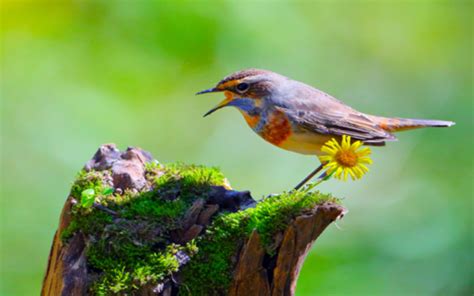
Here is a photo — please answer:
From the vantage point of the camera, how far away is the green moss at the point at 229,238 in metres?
4.31

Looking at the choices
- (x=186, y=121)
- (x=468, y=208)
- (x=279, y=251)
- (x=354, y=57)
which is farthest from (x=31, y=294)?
(x=354, y=57)

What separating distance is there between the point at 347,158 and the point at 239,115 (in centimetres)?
466

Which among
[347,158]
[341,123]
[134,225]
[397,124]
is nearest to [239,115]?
[397,124]

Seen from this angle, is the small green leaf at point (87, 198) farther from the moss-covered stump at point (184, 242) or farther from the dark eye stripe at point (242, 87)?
the dark eye stripe at point (242, 87)

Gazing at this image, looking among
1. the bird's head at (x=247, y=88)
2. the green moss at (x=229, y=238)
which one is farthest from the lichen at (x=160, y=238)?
the bird's head at (x=247, y=88)

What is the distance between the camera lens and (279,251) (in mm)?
4297

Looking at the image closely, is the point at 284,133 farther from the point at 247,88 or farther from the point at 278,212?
the point at 278,212

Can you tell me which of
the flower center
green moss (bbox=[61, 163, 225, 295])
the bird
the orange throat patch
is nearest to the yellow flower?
the flower center

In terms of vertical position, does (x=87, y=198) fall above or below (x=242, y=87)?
below

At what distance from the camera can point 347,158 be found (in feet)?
15.1

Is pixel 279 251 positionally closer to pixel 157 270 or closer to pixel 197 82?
pixel 157 270

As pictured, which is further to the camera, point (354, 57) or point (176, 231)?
point (354, 57)

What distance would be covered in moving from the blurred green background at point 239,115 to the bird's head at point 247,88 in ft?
6.72

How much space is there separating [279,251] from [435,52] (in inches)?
268
